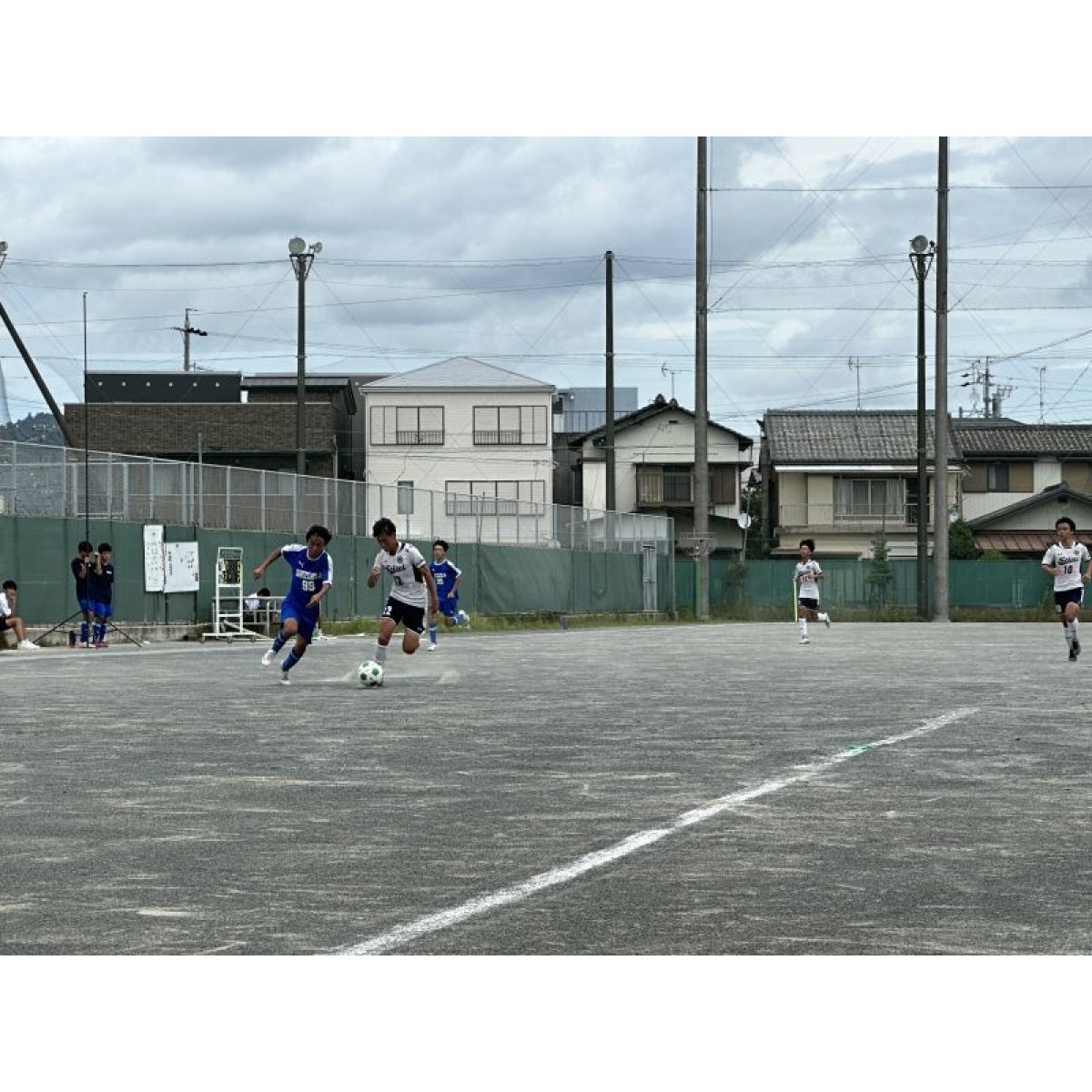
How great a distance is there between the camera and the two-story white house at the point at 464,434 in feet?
241

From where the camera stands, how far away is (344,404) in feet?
250

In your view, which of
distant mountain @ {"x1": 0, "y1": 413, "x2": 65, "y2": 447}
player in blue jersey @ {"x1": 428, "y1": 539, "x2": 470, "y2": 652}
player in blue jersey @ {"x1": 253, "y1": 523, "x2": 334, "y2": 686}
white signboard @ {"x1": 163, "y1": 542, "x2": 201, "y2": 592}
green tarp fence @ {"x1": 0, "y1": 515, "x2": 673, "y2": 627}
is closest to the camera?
player in blue jersey @ {"x1": 253, "y1": 523, "x2": 334, "y2": 686}

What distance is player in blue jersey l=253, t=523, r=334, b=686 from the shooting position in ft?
61.8

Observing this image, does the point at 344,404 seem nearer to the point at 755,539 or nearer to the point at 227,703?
the point at 755,539

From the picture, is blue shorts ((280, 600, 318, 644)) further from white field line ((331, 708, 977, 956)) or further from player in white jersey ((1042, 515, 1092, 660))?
player in white jersey ((1042, 515, 1092, 660))

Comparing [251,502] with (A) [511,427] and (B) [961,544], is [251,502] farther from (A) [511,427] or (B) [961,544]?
(B) [961,544]

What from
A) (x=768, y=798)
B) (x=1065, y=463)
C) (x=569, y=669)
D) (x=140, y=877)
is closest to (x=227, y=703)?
(x=569, y=669)

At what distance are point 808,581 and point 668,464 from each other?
42.8 metres

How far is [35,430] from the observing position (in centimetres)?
5278

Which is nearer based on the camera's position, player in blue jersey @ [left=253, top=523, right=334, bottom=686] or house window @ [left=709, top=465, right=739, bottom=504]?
player in blue jersey @ [left=253, top=523, right=334, bottom=686]

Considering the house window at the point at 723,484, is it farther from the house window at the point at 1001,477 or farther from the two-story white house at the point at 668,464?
the house window at the point at 1001,477

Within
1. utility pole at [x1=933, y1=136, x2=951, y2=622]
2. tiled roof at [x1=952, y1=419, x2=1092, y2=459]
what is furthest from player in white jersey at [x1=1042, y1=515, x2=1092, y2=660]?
tiled roof at [x1=952, y1=419, x2=1092, y2=459]

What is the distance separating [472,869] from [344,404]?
228ft

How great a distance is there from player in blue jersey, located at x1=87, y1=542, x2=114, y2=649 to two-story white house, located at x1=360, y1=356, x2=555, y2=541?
4216 cm
